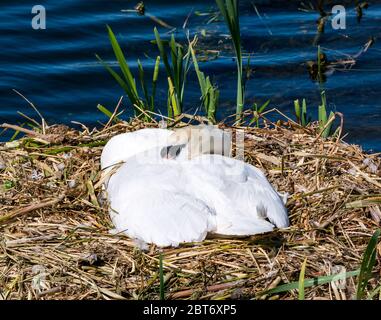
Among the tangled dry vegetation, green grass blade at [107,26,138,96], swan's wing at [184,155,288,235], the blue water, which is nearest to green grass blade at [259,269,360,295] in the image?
the tangled dry vegetation

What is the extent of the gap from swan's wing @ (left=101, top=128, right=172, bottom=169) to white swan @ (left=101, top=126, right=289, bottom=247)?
10 cm

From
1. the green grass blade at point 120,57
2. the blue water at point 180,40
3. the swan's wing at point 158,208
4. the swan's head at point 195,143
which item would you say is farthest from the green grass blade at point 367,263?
the blue water at point 180,40

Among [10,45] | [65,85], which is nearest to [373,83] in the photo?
[65,85]

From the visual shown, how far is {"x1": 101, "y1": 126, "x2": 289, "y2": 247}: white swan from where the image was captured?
15.3 feet

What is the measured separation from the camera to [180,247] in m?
4.70

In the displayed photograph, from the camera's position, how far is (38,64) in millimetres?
9938

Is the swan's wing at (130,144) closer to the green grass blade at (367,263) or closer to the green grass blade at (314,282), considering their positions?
the green grass blade at (314,282)

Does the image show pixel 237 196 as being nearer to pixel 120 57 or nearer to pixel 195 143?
pixel 195 143

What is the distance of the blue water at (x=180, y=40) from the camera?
9.01m

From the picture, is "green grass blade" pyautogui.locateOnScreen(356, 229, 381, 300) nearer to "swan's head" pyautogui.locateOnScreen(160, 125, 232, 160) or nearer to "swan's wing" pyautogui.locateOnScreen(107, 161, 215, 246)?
"swan's wing" pyautogui.locateOnScreen(107, 161, 215, 246)

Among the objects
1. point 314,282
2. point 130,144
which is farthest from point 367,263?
point 130,144

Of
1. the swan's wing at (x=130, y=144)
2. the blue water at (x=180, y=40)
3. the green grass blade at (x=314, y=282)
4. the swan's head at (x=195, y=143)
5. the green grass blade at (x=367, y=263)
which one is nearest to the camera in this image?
the green grass blade at (x=367, y=263)

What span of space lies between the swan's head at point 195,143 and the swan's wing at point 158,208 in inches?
7.2
